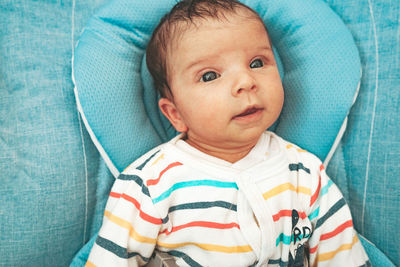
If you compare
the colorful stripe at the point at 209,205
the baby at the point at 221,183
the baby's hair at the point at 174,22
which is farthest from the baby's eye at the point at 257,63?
the colorful stripe at the point at 209,205

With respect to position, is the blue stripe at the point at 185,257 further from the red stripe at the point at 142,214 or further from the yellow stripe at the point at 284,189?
the yellow stripe at the point at 284,189

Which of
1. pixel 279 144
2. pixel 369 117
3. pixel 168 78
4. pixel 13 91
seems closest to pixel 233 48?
pixel 168 78

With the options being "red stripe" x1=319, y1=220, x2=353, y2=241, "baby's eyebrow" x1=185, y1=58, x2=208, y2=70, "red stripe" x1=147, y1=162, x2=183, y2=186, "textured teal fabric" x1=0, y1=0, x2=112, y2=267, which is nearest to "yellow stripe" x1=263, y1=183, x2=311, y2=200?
"red stripe" x1=319, y1=220, x2=353, y2=241

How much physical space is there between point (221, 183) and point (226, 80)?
0.24 metres

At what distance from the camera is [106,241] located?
81cm

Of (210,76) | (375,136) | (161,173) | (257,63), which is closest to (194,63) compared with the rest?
(210,76)

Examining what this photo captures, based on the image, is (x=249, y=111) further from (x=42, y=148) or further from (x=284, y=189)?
(x=42, y=148)

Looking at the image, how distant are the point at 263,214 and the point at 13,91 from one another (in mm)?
696

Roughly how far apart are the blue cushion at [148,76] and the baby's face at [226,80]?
0.16m

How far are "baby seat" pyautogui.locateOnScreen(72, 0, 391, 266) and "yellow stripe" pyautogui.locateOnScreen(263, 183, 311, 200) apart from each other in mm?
140

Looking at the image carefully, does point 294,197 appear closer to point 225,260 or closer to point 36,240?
point 225,260

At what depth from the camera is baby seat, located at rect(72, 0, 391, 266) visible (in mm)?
921

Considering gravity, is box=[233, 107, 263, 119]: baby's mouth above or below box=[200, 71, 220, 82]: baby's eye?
below

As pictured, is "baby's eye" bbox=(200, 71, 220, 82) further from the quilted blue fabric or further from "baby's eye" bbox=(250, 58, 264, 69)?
the quilted blue fabric
